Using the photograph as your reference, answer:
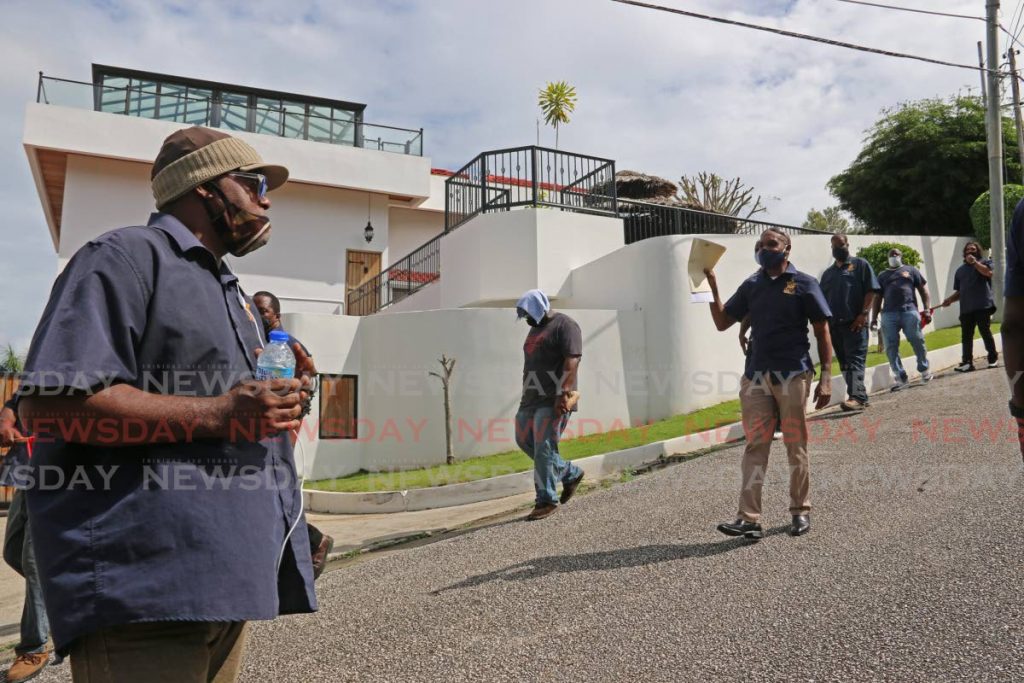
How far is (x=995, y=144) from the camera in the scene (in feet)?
48.9

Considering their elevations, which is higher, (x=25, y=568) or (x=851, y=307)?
(x=851, y=307)

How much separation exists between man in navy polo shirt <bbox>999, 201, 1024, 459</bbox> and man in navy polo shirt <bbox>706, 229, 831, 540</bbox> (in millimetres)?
2724

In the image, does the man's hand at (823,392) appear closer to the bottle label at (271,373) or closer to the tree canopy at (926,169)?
the bottle label at (271,373)

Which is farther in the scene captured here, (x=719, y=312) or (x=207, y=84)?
(x=207, y=84)

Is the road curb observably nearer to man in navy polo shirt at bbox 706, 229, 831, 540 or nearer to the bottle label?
man in navy polo shirt at bbox 706, 229, 831, 540

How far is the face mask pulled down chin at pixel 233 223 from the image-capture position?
2.11 m

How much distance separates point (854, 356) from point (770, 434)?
501 cm

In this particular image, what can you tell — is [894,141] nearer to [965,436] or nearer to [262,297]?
[965,436]

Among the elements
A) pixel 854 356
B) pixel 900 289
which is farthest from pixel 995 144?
pixel 854 356

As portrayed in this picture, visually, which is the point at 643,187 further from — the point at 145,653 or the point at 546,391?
the point at 145,653

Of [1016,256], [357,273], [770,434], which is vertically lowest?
[770,434]

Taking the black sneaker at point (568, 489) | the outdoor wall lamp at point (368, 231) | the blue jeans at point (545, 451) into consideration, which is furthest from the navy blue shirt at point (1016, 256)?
the outdoor wall lamp at point (368, 231)

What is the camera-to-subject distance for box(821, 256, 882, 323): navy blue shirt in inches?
374

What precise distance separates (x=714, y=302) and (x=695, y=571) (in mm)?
2134
